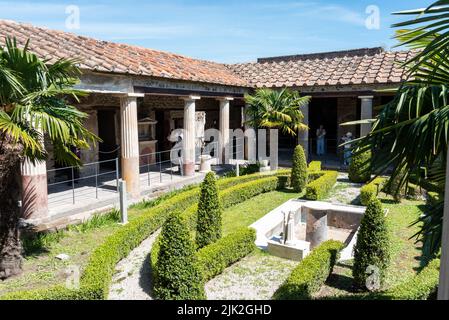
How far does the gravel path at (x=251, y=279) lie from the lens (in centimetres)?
575

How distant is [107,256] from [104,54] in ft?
21.6

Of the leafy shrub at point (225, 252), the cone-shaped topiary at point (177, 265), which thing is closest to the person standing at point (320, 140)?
the leafy shrub at point (225, 252)

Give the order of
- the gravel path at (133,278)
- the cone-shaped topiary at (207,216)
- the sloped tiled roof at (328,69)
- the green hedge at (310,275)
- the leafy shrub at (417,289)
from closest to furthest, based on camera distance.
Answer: the leafy shrub at (417,289) < the green hedge at (310,275) < the gravel path at (133,278) < the cone-shaped topiary at (207,216) < the sloped tiled roof at (328,69)

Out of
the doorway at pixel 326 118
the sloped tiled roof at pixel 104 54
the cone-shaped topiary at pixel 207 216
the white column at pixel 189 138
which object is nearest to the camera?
the cone-shaped topiary at pixel 207 216

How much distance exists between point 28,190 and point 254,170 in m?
8.85

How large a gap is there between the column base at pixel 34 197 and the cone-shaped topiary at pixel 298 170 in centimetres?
747

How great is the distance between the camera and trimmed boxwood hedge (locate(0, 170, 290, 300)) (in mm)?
4727

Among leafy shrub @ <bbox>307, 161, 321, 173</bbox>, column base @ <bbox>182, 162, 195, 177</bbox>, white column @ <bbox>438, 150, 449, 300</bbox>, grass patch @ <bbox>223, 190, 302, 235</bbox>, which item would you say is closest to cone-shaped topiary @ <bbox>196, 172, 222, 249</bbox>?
grass patch @ <bbox>223, 190, 302, 235</bbox>

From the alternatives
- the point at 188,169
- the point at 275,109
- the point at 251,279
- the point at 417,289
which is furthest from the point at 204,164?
the point at 417,289

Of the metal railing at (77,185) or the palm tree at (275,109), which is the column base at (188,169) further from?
the palm tree at (275,109)

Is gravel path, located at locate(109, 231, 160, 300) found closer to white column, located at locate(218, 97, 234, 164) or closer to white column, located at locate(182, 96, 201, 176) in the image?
white column, located at locate(182, 96, 201, 176)

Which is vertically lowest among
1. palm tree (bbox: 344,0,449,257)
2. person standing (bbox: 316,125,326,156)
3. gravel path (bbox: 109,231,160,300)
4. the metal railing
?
gravel path (bbox: 109,231,160,300)

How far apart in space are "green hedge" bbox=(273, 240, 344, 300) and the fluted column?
5.61m
